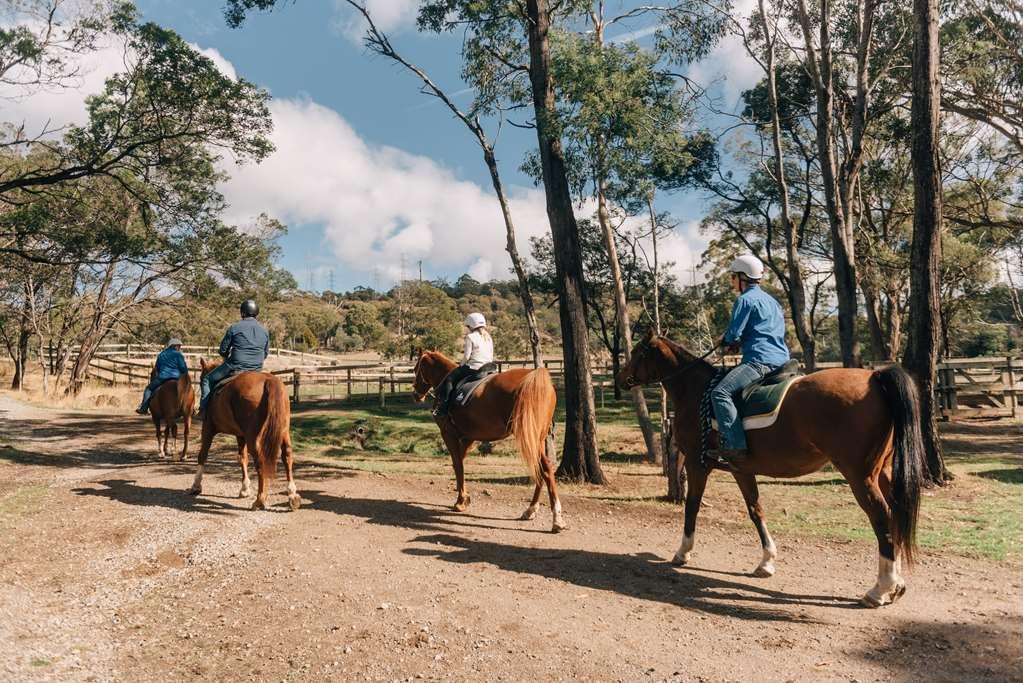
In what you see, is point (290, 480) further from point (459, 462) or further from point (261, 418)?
point (459, 462)

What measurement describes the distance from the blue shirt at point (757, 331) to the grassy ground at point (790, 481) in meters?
2.72

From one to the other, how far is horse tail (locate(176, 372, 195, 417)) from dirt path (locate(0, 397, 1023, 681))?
3.95 m

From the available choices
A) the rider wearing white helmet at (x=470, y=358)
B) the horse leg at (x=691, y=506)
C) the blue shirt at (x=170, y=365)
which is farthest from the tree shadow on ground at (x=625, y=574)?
the blue shirt at (x=170, y=365)

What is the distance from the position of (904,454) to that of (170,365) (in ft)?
40.9

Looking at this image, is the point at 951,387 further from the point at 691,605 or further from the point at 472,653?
the point at 472,653

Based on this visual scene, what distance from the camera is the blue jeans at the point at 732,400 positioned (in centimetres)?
558

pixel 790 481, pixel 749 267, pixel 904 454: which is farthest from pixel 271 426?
pixel 790 481

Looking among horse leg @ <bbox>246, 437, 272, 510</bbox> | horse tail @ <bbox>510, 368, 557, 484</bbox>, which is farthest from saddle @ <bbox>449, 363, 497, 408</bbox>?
horse leg @ <bbox>246, 437, 272, 510</bbox>

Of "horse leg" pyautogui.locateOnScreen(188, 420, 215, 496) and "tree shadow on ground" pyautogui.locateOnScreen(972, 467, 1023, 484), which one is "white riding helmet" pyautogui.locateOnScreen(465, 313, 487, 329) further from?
"tree shadow on ground" pyautogui.locateOnScreen(972, 467, 1023, 484)

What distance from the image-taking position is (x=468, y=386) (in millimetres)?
8156

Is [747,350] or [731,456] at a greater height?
[747,350]

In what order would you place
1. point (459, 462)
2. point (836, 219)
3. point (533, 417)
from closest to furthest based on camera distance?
1. point (533, 417)
2. point (459, 462)
3. point (836, 219)

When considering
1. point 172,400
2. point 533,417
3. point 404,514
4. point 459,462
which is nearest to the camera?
point 533,417

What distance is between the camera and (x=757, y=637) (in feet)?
14.6
